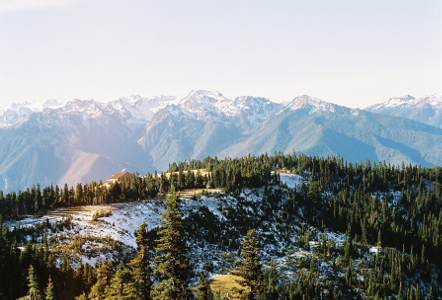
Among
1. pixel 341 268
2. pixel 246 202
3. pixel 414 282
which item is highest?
pixel 246 202

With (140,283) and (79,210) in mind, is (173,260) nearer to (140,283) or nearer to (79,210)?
(140,283)

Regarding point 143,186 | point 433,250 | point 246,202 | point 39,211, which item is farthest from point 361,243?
point 39,211

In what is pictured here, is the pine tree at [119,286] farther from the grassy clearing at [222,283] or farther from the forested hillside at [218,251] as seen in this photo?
the grassy clearing at [222,283]

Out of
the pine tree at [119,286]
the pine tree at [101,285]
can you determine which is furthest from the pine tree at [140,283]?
the pine tree at [101,285]

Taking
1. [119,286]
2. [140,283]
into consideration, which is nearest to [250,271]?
[140,283]

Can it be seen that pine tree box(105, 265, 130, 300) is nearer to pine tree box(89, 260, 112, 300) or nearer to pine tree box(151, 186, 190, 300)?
pine tree box(89, 260, 112, 300)

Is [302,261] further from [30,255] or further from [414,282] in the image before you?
[30,255]

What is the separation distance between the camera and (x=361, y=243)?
7505 inches

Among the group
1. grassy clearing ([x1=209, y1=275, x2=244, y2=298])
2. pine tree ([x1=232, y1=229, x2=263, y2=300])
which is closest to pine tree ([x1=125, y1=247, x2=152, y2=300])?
pine tree ([x1=232, y1=229, x2=263, y2=300])

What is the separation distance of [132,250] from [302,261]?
7280cm

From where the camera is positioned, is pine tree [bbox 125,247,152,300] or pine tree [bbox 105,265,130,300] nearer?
pine tree [bbox 125,247,152,300]

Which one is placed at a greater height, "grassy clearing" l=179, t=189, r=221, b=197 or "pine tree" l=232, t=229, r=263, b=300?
"pine tree" l=232, t=229, r=263, b=300

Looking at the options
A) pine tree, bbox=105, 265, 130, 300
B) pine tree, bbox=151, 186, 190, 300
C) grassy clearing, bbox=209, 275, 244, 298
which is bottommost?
grassy clearing, bbox=209, 275, 244, 298

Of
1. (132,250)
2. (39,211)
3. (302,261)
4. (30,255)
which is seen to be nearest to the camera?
(30,255)
